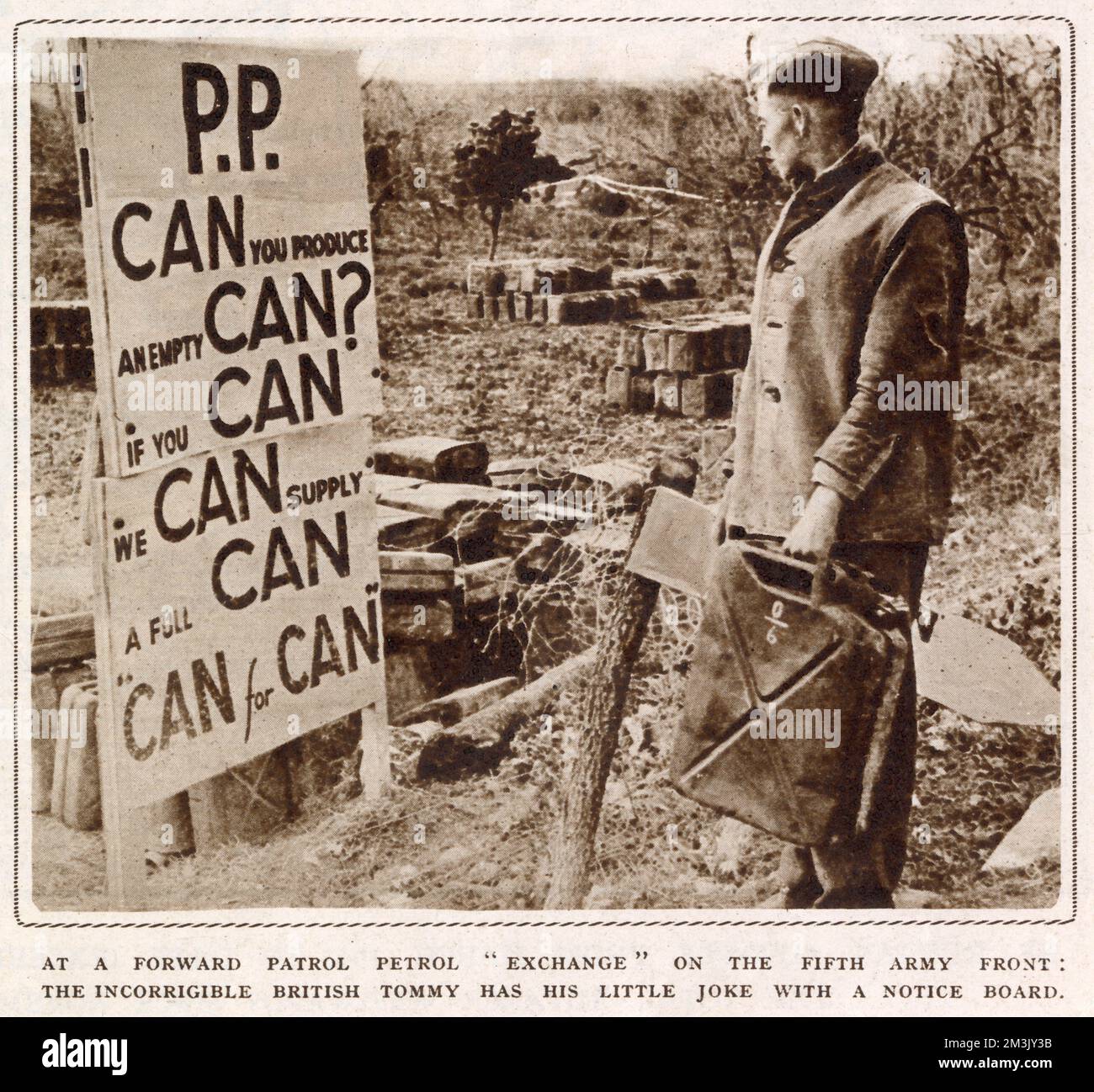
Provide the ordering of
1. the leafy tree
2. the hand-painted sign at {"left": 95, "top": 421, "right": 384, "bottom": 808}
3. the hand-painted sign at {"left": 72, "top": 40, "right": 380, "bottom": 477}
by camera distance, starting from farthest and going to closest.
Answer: the leafy tree → the hand-painted sign at {"left": 95, "top": 421, "right": 384, "bottom": 808} → the hand-painted sign at {"left": 72, "top": 40, "right": 380, "bottom": 477}

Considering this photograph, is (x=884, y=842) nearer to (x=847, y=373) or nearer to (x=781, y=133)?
(x=847, y=373)

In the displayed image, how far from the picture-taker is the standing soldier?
5.11 m

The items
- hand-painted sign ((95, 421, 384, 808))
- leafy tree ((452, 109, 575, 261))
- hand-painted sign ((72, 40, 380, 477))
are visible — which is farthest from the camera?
leafy tree ((452, 109, 575, 261))

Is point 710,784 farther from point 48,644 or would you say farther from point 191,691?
point 48,644

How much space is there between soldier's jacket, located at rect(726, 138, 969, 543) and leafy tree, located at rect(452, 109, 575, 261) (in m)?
1.02

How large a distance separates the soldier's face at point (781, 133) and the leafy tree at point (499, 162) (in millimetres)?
844

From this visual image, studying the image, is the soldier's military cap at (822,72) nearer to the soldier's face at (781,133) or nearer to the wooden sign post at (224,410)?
the soldier's face at (781,133)

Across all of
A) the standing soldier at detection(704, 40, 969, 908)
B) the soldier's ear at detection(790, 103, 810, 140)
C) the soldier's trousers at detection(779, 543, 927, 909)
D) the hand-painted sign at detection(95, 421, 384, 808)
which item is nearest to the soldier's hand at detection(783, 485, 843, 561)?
the standing soldier at detection(704, 40, 969, 908)

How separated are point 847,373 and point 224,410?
238cm

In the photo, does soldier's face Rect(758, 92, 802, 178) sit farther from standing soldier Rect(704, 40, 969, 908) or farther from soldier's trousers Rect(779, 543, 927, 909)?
soldier's trousers Rect(779, 543, 927, 909)

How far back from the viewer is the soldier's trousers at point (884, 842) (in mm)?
5270

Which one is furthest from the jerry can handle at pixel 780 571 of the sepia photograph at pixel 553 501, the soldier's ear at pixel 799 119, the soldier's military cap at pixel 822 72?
the soldier's military cap at pixel 822 72

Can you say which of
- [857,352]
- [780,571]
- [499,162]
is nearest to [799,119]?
[857,352]

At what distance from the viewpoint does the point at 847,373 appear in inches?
202
